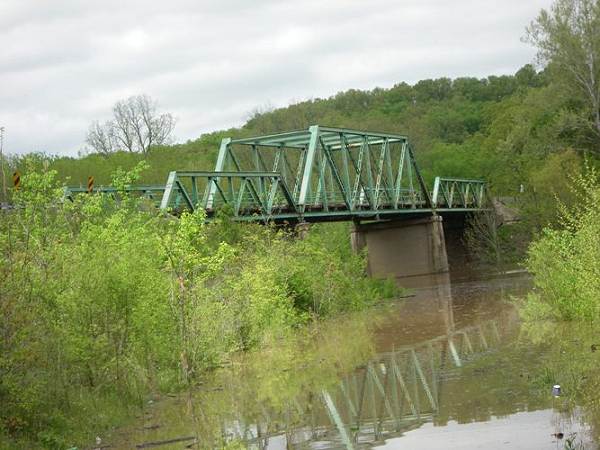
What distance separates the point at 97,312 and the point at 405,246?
58.5 meters

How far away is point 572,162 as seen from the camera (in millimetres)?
60156

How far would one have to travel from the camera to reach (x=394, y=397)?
15.5 metres

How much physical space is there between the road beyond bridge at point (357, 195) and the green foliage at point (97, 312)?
2499cm

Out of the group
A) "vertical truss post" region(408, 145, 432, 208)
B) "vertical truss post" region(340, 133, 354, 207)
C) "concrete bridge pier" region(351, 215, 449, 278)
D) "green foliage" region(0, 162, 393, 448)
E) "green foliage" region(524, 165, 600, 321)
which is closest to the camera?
"green foliage" region(0, 162, 393, 448)

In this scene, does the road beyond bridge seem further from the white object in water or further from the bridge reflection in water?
the white object in water

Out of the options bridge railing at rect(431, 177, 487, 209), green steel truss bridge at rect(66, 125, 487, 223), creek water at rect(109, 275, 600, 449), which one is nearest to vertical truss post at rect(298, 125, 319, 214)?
green steel truss bridge at rect(66, 125, 487, 223)

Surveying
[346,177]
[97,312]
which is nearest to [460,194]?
[346,177]

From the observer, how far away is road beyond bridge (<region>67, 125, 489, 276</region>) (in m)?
54.0

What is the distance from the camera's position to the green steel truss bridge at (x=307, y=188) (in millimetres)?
46438

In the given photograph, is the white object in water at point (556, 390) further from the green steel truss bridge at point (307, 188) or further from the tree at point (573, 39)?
the tree at point (573, 39)

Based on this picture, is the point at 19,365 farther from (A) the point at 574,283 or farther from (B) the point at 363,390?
(A) the point at 574,283

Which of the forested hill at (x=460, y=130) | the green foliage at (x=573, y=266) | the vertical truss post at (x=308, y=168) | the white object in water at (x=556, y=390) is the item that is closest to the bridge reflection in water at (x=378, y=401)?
the green foliage at (x=573, y=266)

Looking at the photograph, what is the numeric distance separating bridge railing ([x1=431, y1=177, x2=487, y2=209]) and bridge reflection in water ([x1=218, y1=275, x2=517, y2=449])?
175 feet

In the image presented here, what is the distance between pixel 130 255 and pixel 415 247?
57020 millimetres
